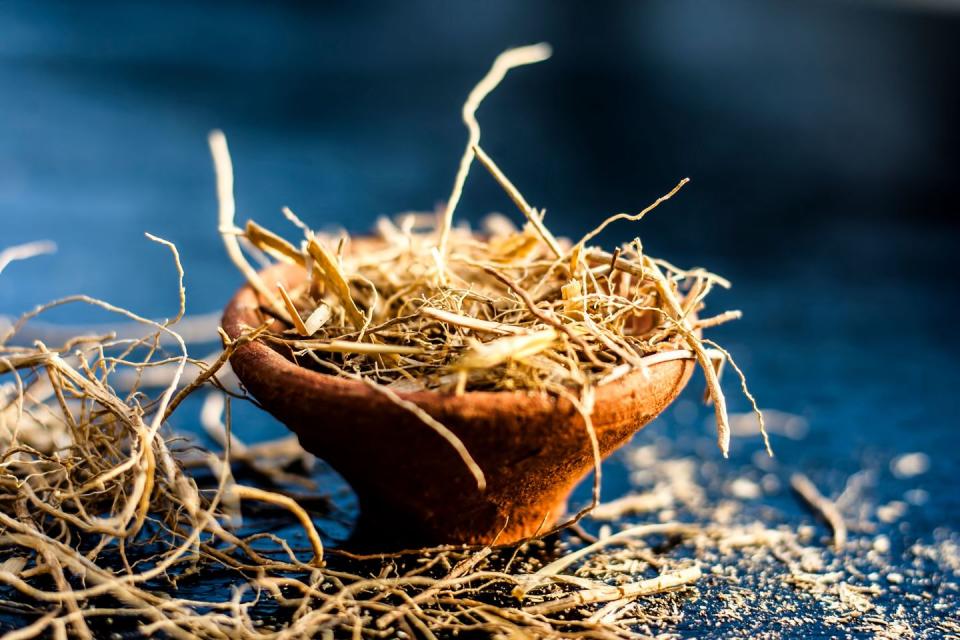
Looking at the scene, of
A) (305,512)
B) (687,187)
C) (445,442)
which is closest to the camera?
(445,442)

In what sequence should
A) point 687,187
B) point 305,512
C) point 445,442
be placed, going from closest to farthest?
point 445,442
point 305,512
point 687,187

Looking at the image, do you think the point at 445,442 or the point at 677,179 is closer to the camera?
the point at 445,442

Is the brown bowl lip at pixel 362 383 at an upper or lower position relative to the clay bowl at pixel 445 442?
upper

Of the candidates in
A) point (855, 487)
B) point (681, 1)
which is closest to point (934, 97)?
point (681, 1)

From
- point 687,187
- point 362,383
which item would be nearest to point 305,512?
point 362,383

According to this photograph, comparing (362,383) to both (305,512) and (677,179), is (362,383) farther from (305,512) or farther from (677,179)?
(677,179)

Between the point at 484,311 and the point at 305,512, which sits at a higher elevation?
the point at 484,311

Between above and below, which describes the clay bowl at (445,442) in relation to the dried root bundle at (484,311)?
below
